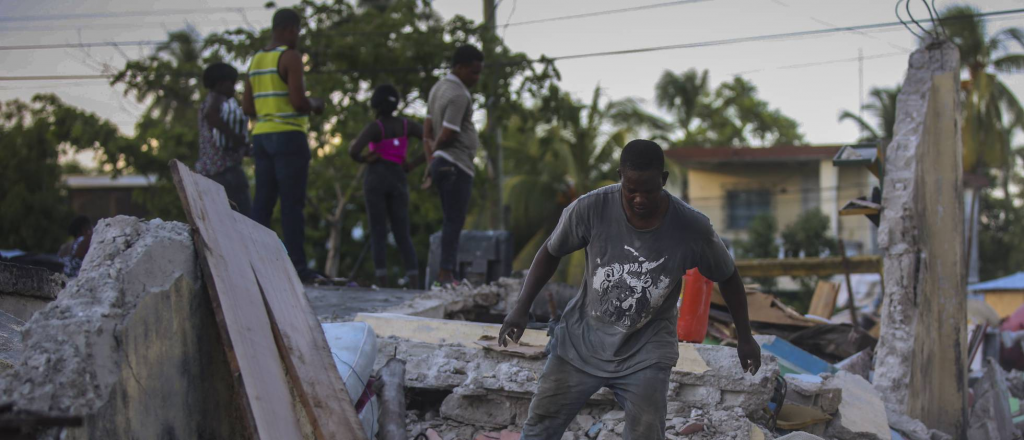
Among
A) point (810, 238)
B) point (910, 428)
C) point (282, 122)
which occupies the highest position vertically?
point (282, 122)

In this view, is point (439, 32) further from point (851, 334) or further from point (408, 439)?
point (408, 439)

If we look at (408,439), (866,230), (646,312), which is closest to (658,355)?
(646,312)

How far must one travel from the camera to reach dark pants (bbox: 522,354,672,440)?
3.29 m

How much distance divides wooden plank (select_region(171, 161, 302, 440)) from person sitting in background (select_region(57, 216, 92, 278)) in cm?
327

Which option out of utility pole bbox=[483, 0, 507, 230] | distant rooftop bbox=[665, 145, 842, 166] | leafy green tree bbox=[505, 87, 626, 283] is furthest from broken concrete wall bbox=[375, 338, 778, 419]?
distant rooftop bbox=[665, 145, 842, 166]

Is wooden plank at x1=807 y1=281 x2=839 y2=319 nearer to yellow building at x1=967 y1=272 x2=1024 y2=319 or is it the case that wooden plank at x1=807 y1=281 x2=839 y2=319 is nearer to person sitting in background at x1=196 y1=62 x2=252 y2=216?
person sitting in background at x1=196 y1=62 x2=252 y2=216

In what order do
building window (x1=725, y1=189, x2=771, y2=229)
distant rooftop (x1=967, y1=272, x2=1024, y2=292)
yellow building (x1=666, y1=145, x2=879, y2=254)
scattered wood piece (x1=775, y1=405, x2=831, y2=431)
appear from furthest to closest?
building window (x1=725, y1=189, x2=771, y2=229)
yellow building (x1=666, y1=145, x2=879, y2=254)
distant rooftop (x1=967, y1=272, x2=1024, y2=292)
scattered wood piece (x1=775, y1=405, x2=831, y2=431)

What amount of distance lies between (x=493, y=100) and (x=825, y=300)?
618 centimetres

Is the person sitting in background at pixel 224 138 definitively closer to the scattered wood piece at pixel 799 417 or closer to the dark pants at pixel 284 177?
the dark pants at pixel 284 177

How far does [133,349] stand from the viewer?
3029 mm

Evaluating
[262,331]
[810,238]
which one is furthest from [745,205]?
[262,331]

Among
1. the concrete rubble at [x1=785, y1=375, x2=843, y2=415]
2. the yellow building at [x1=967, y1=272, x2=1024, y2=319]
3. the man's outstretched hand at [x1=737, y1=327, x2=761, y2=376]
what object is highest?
the man's outstretched hand at [x1=737, y1=327, x2=761, y2=376]

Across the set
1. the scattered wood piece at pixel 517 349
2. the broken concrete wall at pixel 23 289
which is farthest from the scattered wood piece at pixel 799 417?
the broken concrete wall at pixel 23 289

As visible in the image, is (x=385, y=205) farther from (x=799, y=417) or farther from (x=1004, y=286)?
(x=1004, y=286)
